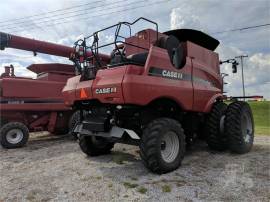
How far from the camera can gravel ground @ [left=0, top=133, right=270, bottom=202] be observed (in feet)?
13.2

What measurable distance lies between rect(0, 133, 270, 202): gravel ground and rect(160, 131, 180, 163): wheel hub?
29 cm

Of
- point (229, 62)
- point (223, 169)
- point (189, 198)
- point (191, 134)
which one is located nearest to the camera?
point (189, 198)

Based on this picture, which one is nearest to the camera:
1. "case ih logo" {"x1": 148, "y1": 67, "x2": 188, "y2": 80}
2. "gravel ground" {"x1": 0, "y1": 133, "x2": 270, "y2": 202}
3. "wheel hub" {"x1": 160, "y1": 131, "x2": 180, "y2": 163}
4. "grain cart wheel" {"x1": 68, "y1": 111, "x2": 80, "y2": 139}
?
"gravel ground" {"x1": 0, "y1": 133, "x2": 270, "y2": 202}

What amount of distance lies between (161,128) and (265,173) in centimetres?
201

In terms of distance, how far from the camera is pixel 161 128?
15.9 ft

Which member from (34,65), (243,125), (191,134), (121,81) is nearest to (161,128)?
(121,81)

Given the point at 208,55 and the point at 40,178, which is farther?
the point at 208,55

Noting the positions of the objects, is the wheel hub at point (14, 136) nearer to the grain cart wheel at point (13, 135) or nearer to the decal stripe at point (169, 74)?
the grain cart wheel at point (13, 135)

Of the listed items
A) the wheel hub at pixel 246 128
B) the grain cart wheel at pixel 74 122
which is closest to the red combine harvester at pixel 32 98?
the grain cart wheel at pixel 74 122

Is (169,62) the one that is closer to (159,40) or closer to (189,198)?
(159,40)

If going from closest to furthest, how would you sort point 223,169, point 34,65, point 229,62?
1. point 223,169
2. point 229,62
3. point 34,65

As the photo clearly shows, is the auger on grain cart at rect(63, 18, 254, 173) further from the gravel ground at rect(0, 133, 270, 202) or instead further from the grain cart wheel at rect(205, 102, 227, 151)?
the gravel ground at rect(0, 133, 270, 202)

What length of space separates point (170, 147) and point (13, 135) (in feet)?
18.5

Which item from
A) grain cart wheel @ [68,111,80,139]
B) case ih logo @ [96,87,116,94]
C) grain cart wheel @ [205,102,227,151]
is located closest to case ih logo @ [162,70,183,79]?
case ih logo @ [96,87,116,94]
